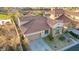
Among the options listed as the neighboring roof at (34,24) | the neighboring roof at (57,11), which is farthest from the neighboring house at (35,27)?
the neighboring roof at (57,11)

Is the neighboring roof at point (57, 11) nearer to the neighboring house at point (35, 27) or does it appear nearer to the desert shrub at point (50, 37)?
the neighboring house at point (35, 27)

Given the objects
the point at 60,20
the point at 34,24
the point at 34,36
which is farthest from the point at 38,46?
the point at 60,20

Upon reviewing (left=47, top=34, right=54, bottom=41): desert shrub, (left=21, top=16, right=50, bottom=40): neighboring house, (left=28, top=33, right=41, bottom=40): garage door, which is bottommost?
(left=47, top=34, right=54, bottom=41): desert shrub

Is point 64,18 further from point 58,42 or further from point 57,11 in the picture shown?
point 58,42

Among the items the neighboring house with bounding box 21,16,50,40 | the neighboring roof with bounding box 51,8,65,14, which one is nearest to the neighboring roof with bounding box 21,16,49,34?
the neighboring house with bounding box 21,16,50,40

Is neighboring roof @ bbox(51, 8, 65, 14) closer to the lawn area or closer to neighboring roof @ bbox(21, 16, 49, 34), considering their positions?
neighboring roof @ bbox(21, 16, 49, 34)
